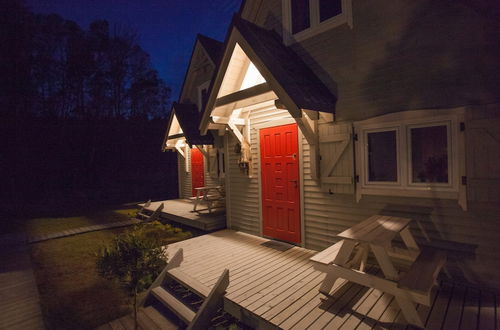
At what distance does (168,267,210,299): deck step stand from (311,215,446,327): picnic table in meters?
1.74

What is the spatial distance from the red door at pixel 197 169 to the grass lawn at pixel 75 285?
11.8ft

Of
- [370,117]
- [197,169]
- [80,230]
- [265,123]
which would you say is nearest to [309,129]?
[370,117]

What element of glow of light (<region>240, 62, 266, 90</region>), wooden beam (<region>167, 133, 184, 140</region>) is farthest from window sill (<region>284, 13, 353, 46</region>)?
wooden beam (<region>167, 133, 184, 140</region>)

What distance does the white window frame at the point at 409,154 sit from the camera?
11.7ft

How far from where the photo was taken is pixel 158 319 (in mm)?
4098

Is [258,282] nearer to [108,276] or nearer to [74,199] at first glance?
[108,276]

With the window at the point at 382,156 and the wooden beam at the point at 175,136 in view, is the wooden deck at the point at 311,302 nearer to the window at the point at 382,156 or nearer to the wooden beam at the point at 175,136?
the window at the point at 382,156

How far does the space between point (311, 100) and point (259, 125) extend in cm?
207

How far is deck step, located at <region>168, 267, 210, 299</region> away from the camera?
388cm

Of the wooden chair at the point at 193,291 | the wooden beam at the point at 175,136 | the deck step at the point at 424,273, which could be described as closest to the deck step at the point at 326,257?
the deck step at the point at 424,273

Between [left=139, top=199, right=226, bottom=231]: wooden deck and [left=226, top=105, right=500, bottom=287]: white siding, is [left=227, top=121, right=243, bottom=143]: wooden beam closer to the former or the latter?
[left=226, top=105, right=500, bottom=287]: white siding

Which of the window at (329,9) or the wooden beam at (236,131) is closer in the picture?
the window at (329,9)

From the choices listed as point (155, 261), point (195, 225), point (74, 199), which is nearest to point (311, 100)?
point (155, 261)

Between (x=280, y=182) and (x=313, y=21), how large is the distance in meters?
3.47
